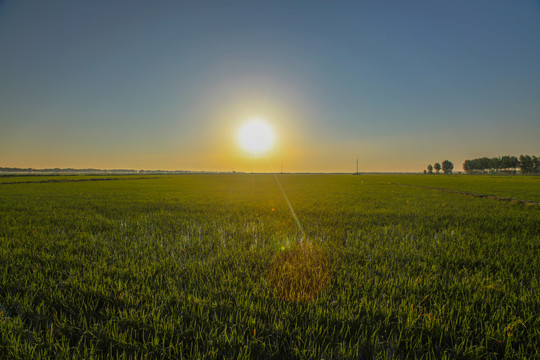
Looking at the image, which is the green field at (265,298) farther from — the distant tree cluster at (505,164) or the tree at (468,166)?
the tree at (468,166)

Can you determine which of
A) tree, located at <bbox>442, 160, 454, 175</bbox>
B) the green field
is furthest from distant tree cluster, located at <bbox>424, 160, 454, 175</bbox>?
the green field

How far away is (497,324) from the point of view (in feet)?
7.66

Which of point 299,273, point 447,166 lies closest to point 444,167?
point 447,166

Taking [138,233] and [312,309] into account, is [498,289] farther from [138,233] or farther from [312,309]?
[138,233]

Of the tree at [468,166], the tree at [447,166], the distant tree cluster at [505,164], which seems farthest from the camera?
the tree at [447,166]

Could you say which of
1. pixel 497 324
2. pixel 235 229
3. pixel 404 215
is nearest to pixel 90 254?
pixel 235 229

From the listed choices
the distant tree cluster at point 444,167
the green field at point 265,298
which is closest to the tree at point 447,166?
the distant tree cluster at point 444,167

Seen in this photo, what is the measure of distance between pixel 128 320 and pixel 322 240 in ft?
15.5

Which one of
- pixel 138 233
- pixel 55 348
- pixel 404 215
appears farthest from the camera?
pixel 404 215

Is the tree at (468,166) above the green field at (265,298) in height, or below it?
above

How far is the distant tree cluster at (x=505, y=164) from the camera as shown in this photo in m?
113

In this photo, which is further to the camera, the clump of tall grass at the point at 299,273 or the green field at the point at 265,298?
the clump of tall grass at the point at 299,273

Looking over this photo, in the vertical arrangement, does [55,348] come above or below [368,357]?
above

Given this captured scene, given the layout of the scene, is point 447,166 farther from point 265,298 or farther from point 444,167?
point 265,298
